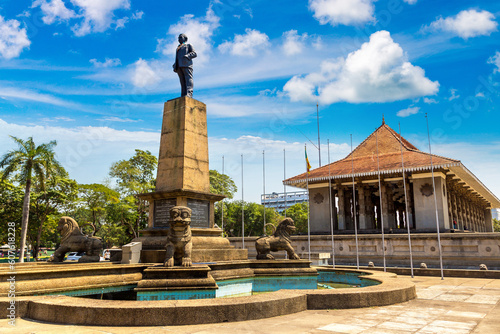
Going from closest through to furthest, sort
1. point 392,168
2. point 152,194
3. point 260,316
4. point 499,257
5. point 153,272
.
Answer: point 260,316, point 153,272, point 152,194, point 499,257, point 392,168

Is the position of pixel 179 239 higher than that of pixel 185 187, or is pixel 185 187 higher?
pixel 185 187

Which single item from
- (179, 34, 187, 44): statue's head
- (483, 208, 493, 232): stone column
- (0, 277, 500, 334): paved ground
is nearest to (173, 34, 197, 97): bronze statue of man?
(179, 34, 187, 44): statue's head

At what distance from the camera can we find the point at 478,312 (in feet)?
21.2

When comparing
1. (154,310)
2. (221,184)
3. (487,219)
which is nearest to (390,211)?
(221,184)

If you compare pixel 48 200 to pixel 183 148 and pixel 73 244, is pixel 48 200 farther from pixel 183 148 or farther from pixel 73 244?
pixel 183 148

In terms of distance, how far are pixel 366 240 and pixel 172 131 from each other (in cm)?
1463

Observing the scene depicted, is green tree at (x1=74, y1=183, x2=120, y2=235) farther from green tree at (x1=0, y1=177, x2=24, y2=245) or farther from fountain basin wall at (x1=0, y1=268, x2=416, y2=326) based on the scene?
fountain basin wall at (x1=0, y1=268, x2=416, y2=326)

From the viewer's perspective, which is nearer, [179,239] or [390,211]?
[179,239]

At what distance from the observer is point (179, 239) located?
836 cm

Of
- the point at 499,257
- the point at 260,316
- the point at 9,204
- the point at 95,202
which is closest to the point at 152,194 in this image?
the point at 260,316

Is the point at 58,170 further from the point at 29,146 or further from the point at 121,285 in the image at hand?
the point at 121,285

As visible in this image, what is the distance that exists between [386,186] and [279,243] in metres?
21.8

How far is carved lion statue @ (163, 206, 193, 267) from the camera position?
8.27 m

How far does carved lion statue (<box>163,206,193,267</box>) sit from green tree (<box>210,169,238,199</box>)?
3169 centimetres
